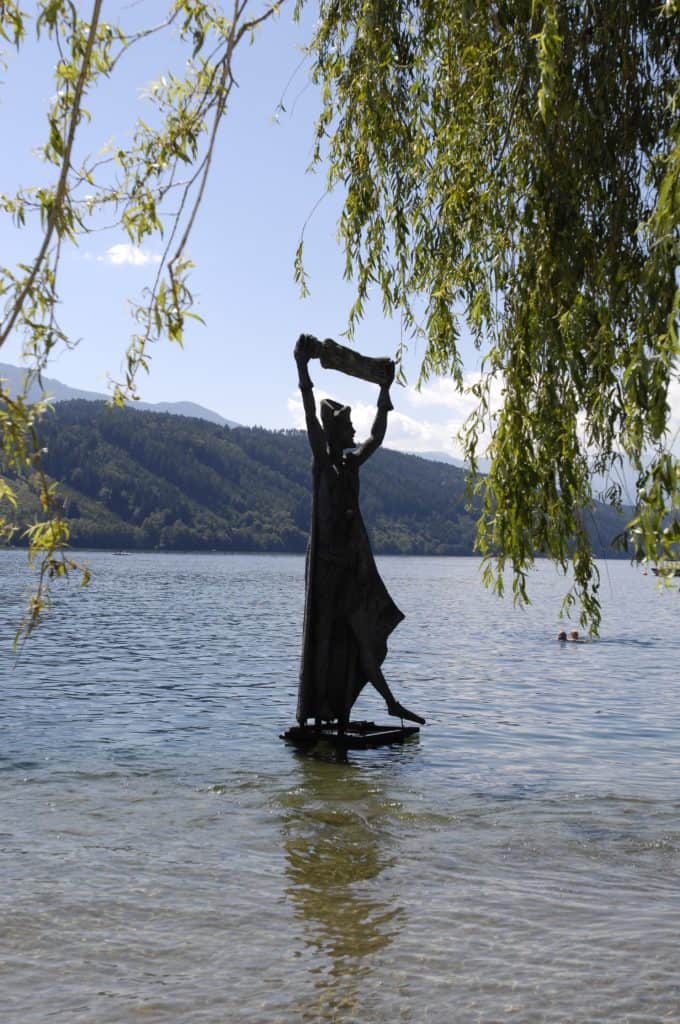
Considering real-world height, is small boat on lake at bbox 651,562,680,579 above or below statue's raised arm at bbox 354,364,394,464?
below

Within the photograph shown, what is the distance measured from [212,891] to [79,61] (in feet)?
17.8

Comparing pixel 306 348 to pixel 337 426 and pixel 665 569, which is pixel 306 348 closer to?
pixel 337 426

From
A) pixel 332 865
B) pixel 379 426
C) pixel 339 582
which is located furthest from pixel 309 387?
pixel 332 865

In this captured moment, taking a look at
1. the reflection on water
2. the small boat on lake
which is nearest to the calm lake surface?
the reflection on water

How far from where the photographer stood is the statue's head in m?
11.7

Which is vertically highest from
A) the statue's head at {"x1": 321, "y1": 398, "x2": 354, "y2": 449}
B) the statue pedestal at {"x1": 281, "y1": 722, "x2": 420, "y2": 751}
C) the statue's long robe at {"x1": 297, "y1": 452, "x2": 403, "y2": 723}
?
the statue's head at {"x1": 321, "y1": 398, "x2": 354, "y2": 449}

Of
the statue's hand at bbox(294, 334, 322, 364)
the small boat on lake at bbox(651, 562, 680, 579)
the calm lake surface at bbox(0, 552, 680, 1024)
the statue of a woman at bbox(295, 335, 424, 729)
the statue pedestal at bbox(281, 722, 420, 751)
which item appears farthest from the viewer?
the statue pedestal at bbox(281, 722, 420, 751)

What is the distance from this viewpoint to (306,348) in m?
11.2

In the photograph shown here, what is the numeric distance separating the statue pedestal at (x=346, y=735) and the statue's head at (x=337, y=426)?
3185 millimetres

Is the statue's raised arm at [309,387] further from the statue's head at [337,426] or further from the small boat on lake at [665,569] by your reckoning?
the small boat on lake at [665,569]

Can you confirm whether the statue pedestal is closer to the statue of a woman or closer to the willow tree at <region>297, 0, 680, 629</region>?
the statue of a woman

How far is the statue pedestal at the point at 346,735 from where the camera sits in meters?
12.5

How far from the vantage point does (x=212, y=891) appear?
7637mm

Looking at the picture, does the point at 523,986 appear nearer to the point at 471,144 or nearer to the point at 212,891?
the point at 212,891
